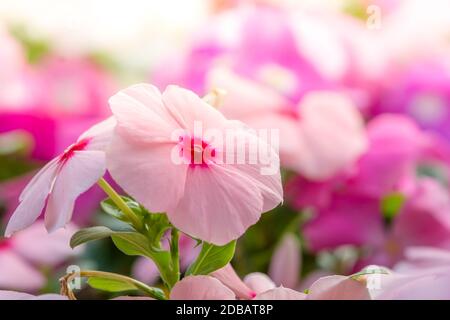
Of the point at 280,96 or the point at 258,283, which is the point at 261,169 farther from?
the point at 280,96

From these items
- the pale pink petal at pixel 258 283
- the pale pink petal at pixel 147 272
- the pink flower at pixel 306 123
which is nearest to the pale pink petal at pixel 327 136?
the pink flower at pixel 306 123

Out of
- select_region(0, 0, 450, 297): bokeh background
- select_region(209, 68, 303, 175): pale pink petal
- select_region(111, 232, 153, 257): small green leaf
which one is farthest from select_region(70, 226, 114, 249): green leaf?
select_region(209, 68, 303, 175): pale pink petal

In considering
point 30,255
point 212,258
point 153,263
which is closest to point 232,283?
point 212,258

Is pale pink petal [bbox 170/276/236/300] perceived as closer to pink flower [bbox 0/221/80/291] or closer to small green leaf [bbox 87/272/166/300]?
small green leaf [bbox 87/272/166/300]

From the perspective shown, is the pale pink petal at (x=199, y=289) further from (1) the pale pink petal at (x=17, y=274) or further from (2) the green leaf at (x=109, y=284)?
(1) the pale pink petal at (x=17, y=274)

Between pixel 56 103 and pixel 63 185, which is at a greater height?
pixel 56 103

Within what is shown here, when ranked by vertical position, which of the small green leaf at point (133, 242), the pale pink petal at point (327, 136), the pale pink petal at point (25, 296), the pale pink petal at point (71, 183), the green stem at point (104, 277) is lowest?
the pale pink petal at point (25, 296)
